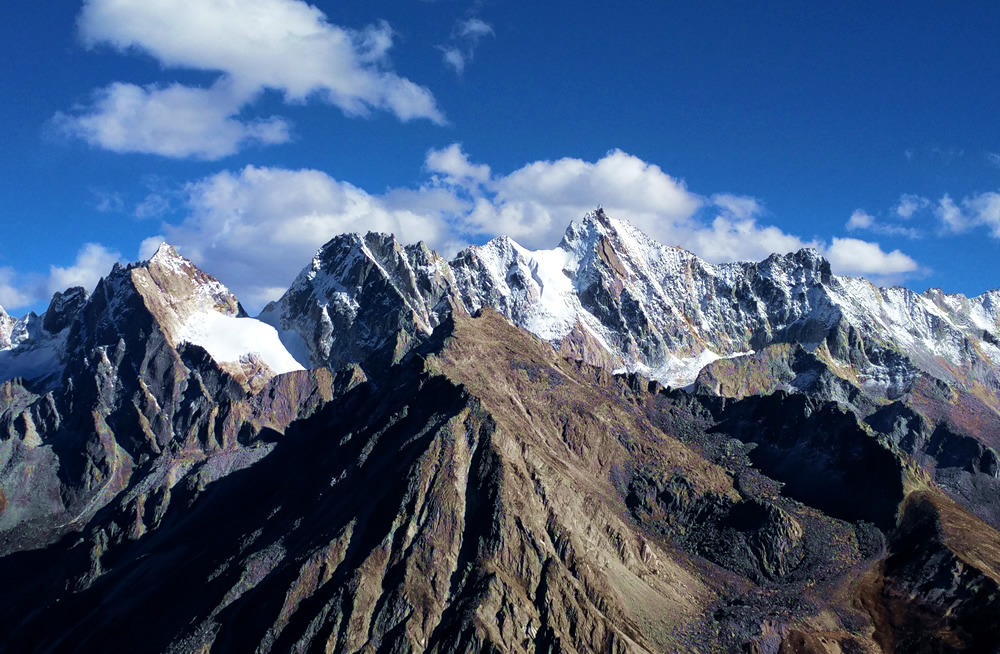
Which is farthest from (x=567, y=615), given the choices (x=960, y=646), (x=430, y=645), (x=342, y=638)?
(x=960, y=646)

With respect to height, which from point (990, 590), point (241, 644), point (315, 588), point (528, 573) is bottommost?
point (241, 644)

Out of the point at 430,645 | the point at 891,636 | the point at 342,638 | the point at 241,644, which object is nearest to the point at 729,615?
the point at 891,636

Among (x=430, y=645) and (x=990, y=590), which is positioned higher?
(x=990, y=590)

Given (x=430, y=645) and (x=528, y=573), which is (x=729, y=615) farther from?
(x=430, y=645)

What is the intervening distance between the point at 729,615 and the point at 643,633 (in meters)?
20.8

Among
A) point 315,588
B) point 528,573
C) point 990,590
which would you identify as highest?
point 990,590

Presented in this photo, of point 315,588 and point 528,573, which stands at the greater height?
point 528,573

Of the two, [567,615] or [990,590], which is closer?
[567,615]

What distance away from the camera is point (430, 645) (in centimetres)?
18025

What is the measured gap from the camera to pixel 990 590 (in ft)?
655

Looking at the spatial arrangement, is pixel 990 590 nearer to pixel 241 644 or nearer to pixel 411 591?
pixel 411 591

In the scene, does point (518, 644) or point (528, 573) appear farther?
point (528, 573)

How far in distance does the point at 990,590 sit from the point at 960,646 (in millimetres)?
15158

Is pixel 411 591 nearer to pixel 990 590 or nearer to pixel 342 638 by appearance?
pixel 342 638
